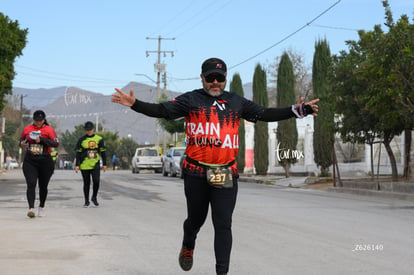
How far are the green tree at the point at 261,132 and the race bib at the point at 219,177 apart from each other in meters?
31.4

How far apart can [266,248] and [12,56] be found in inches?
870

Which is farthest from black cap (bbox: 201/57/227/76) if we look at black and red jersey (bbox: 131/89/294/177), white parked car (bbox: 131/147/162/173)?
white parked car (bbox: 131/147/162/173)

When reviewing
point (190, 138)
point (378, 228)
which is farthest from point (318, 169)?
point (190, 138)

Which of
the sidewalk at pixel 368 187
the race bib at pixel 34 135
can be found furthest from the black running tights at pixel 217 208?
the sidewalk at pixel 368 187

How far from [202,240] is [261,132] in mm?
29001

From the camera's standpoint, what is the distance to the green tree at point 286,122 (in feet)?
109

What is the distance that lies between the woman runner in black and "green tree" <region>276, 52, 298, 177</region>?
27.6 metres

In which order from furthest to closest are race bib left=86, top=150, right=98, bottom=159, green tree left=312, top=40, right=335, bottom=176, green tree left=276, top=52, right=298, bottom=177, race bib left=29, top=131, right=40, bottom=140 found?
green tree left=276, top=52, right=298, bottom=177, green tree left=312, top=40, right=335, bottom=176, race bib left=86, top=150, right=98, bottom=159, race bib left=29, top=131, right=40, bottom=140

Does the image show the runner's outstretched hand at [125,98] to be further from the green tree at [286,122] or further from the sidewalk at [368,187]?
the green tree at [286,122]

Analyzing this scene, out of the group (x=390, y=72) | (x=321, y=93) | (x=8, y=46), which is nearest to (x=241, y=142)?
(x=321, y=93)

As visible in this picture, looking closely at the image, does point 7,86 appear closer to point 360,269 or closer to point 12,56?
point 12,56

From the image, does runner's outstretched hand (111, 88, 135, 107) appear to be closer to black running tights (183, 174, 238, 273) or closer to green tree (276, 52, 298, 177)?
black running tights (183, 174, 238, 273)

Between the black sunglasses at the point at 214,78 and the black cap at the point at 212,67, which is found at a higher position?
the black cap at the point at 212,67

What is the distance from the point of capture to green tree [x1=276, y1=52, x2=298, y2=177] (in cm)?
3328
